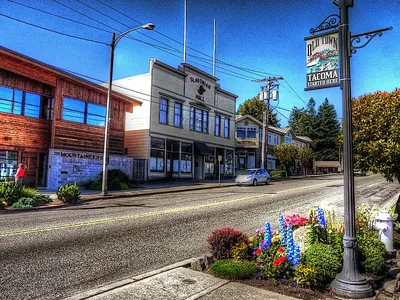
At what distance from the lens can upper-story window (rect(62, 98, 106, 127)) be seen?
23141 millimetres

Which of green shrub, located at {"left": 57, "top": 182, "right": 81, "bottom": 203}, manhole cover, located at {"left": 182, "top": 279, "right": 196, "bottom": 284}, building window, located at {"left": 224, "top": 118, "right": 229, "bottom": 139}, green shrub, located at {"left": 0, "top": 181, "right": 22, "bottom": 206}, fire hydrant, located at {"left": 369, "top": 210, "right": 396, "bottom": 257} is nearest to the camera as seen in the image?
manhole cover, located at {"left": 182, "top": 279, "right": 196, "bottom": 284}

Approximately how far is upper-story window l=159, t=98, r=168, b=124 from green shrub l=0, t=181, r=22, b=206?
648 inches

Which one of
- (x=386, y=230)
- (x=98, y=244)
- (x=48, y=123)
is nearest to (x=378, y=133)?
(x=386, y=230)

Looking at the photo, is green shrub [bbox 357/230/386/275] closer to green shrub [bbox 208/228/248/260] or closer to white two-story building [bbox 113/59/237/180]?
green shrub [bbox 208/228/248/260]

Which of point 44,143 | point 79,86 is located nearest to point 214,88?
point 79,86

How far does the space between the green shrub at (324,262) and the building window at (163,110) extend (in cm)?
2606

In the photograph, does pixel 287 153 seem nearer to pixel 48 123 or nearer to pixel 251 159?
pixel 251 159

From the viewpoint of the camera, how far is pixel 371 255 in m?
5.52

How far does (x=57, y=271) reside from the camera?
568 centimetres

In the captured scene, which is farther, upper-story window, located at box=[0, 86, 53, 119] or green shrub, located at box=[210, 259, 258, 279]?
upper-story window, located at box=[0, 86, 53, 119]

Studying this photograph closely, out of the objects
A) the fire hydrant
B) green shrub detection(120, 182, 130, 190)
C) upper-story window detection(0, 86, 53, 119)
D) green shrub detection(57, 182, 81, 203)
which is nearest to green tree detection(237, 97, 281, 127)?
green shrub detection(120, 182, 130, 190)

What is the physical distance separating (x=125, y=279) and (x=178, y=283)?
853 mm

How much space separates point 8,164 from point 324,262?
20145 mm

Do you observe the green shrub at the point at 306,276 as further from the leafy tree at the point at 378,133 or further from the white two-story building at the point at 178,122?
the white two-story building at the point at 178,122
